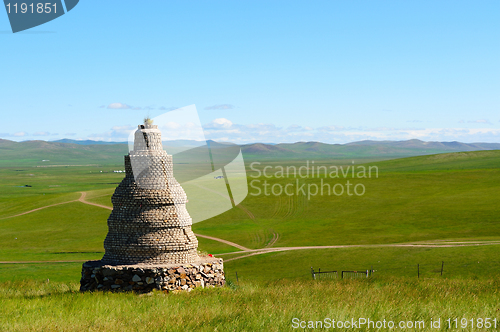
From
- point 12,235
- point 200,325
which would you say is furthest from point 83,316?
point 12,235

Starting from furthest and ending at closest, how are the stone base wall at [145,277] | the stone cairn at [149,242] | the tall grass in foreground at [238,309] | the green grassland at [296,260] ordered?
1. the stone cairn at [149,242]
2. the stone base wall at [145,277]
3. the green grassland at [296,260]
4. the tall grass in foreground at [238,309]

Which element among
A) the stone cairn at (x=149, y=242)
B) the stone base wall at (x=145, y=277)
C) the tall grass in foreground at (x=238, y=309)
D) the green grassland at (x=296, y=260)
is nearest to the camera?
the tall grass in foreground at (x=238, y=309)

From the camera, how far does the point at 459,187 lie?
95000 mm

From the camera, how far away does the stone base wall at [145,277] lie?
17047mm

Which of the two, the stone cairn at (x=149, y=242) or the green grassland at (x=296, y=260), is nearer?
the green grassland at (x=296, y=260)

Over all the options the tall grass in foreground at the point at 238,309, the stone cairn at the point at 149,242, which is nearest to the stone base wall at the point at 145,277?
the stone cairn at the point at 149,242

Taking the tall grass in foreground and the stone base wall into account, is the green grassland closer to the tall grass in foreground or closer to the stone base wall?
the tall grass in foreground

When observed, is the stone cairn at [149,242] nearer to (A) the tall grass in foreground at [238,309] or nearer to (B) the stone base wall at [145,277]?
(B) the stone base wall at [145,277]

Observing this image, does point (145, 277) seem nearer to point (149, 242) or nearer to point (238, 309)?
point (149, 242)

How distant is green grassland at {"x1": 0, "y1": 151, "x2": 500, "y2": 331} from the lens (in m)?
11.9

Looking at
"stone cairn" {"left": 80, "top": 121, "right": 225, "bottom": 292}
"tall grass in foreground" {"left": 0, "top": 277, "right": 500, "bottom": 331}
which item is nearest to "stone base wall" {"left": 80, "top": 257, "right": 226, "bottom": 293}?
"stone cairn" {"left": 80, "top": 121, "right": 225, "bottom": 292}

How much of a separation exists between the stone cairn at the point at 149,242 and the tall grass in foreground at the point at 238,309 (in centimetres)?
119

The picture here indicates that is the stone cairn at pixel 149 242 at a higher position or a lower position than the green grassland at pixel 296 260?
higher

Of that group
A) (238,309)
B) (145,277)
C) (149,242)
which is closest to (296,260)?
(149,242)
